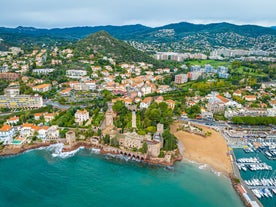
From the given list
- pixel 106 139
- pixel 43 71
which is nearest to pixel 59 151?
pixel 106 139

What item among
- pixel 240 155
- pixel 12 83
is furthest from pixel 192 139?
pixel 12 83

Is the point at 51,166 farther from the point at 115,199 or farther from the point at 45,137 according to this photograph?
the point at 115,199

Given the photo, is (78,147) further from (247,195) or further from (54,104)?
(247,195)

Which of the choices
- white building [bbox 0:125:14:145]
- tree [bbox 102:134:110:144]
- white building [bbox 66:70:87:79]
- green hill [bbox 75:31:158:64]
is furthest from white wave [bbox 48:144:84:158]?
green hill [bbox 75:31:158:64]

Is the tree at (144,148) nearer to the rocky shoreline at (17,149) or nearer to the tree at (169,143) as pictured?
the tree at (169,143)

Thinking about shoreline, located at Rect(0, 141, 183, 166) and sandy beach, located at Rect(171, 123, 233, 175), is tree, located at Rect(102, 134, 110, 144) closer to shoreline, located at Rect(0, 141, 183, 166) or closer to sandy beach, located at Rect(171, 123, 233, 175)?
shoreline, located at Rect(0, 141, 183, 166)

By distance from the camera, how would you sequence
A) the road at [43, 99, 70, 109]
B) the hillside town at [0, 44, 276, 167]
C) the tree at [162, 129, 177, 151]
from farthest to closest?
the road at [43, 99, 70, 109] → the hillside town at [0, 44, 276, 167] → the tree at [162, 129, 177, 151]

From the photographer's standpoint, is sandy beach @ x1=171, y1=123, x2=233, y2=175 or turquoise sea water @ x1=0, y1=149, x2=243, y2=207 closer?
turquoise sea water @ x1=0, y1=149, x2=243, y2=207
